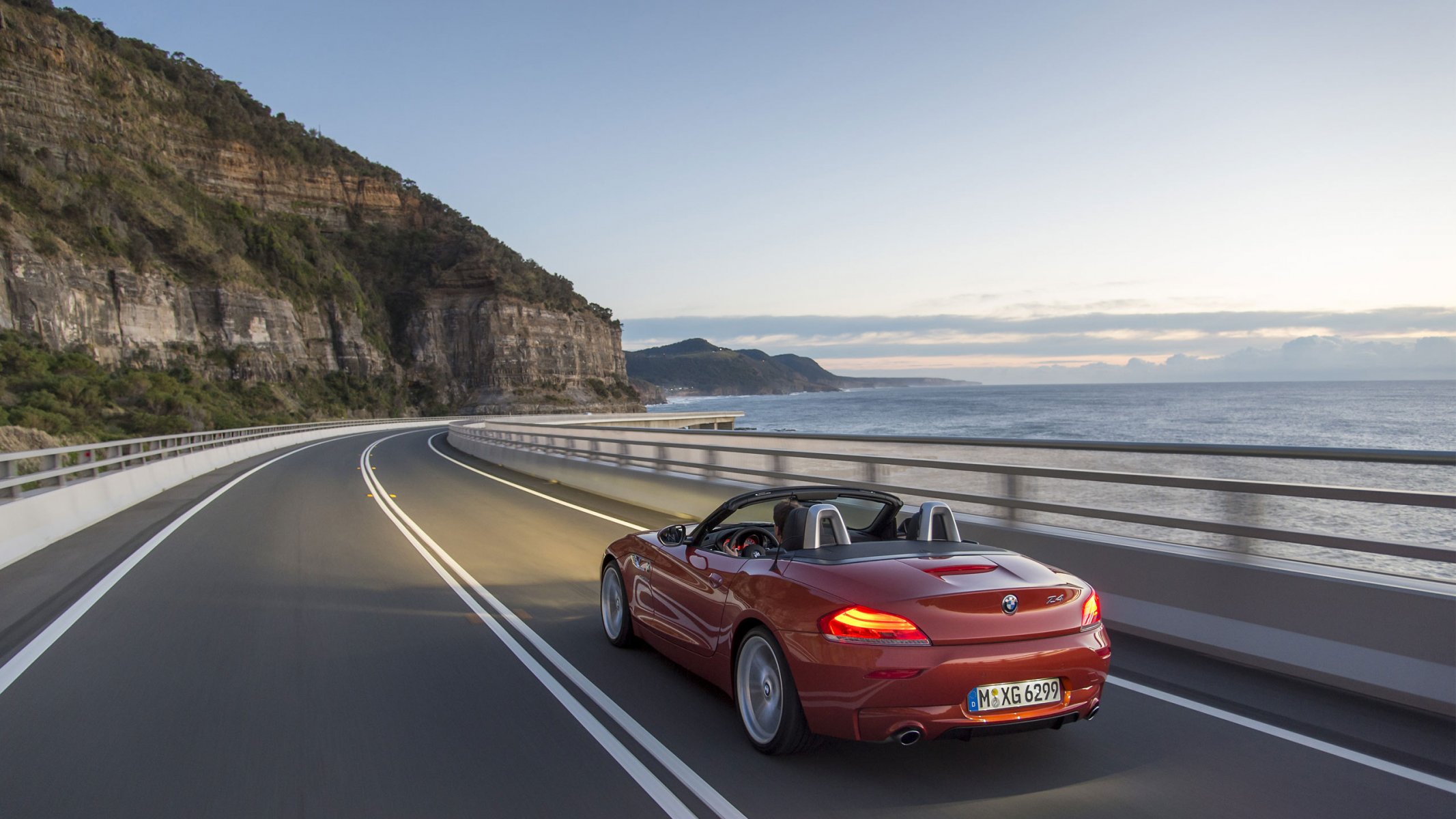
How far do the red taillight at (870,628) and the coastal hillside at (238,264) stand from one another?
63096mm

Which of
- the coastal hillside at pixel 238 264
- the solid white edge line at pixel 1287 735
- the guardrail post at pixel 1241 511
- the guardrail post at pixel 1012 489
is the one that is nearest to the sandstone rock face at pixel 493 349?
the coastal hillside at pixel 238 264

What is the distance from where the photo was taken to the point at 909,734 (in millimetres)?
4219

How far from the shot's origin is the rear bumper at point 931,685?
166 inches

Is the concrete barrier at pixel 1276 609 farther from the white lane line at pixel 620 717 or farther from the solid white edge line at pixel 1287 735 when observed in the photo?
the white lane line at pixel 620 717

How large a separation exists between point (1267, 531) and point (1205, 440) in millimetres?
59235

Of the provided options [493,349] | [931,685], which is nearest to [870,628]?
[931,685]

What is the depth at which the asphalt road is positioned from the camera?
4.20 m

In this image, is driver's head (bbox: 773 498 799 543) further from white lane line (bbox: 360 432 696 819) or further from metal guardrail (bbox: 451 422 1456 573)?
metal guardrail (bbox: 451 422 1456 573)

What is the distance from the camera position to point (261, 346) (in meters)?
92.6

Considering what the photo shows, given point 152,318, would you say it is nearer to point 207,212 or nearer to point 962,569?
point 207,212

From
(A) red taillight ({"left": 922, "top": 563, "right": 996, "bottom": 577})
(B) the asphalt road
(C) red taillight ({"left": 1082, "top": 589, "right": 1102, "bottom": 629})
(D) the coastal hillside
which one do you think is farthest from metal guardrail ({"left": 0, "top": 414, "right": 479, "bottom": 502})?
(D) the coastal hillside

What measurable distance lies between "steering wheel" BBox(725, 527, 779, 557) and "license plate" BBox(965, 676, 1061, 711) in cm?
141

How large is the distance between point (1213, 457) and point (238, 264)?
99400 mm

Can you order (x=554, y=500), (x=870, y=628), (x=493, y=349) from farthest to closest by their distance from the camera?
(x=493, y=349) → (x=554, y=500) → (x=870, y=628)
